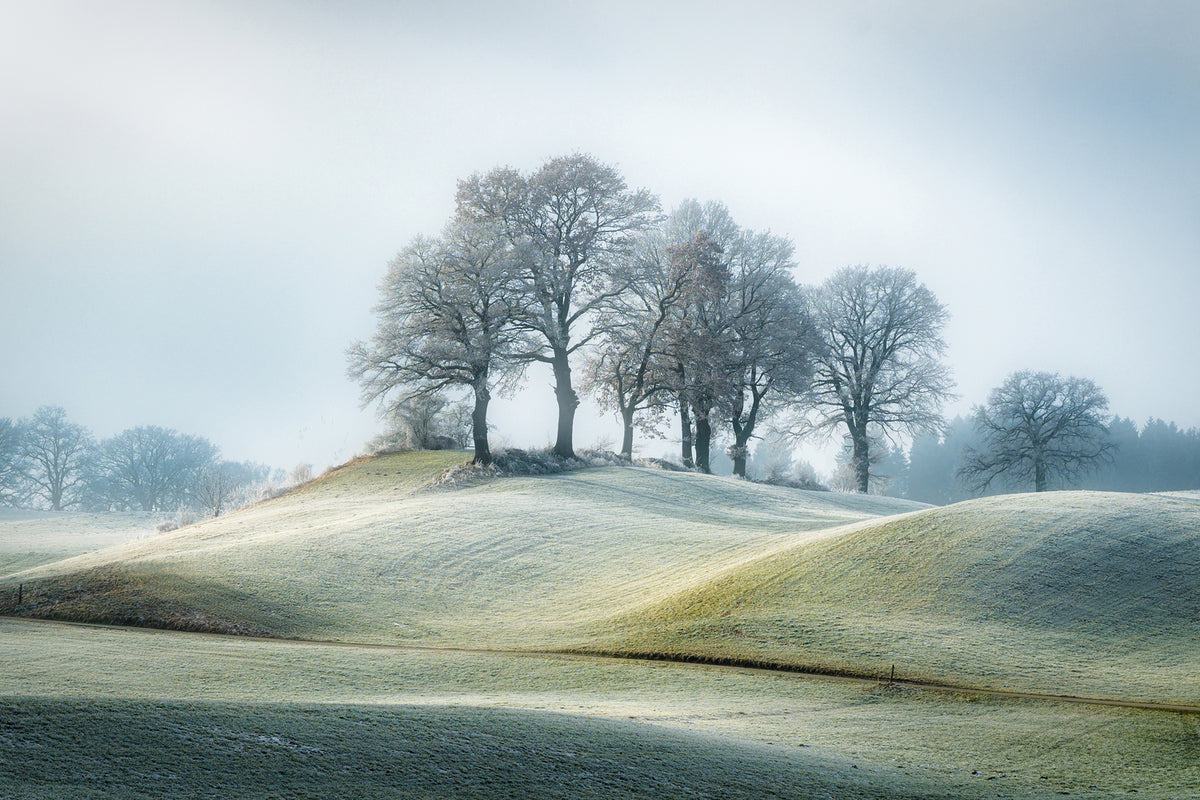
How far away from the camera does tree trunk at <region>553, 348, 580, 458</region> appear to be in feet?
113

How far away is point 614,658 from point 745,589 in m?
3.10

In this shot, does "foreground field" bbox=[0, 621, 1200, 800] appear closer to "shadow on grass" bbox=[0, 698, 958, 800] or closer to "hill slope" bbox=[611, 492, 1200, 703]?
"shadow on grass" bbox=[0, 698, 958, 800]

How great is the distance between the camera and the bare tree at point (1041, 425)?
4962 centimetres

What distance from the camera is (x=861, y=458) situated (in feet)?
152

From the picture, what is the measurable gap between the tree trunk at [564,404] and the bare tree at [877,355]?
17.2m

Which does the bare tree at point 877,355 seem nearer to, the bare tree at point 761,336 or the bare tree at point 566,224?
the bare tree at point 761,336

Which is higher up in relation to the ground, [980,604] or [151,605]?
[980,604]

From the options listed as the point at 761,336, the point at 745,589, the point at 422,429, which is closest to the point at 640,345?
the point at 761,336

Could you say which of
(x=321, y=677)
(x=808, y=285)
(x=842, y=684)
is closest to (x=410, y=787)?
(x=321, y=677)

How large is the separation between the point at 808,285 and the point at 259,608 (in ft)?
138

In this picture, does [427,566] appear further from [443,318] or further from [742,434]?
[742,434]

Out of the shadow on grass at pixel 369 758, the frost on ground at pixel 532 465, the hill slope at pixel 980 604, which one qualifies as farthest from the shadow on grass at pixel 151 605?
the frost on ground at pixel 532 465

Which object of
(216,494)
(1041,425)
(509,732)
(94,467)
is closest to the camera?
(509,732)

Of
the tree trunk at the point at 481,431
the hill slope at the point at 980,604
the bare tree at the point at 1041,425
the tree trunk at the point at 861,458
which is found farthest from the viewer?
the bare tree at the point at 1041,425
